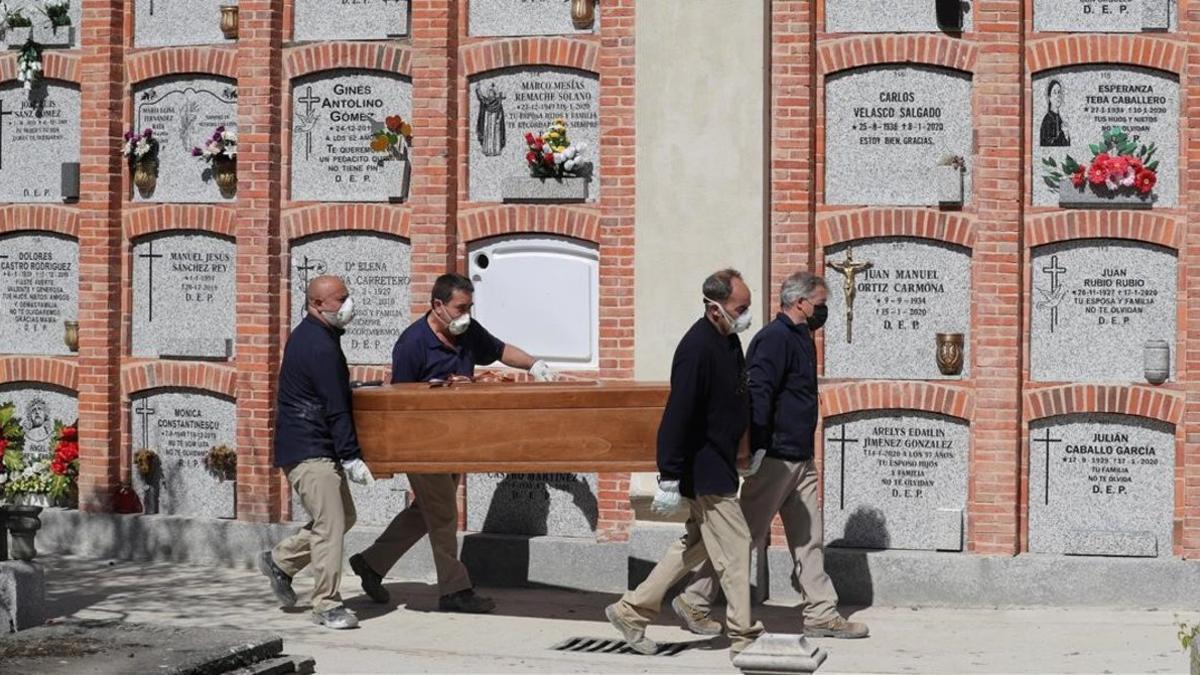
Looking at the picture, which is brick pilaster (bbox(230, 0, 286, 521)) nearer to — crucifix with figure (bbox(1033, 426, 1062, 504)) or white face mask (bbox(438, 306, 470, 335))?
white face mask (bbox(438, 306, 470, 335))

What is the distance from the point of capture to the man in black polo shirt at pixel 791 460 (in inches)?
434

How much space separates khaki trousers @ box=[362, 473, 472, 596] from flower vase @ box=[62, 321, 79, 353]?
3.23 metres

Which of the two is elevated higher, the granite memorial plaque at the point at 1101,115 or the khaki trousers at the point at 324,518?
the granite memorial plaque at the point at 1101,115

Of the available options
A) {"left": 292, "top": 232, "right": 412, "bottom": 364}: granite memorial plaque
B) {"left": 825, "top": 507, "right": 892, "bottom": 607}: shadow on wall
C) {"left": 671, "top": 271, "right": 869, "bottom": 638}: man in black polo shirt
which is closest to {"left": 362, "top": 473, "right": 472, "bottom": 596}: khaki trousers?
{"left": 671, "top": 271, "right": 869, "bottom": 638}: man in black polo shirt

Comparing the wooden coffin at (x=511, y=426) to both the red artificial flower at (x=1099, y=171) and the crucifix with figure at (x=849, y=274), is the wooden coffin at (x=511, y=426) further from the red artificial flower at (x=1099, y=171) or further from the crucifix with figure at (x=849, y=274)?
the red artificial flower at (x=1099, y=171)

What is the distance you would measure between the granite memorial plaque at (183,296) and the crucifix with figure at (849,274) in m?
4.05

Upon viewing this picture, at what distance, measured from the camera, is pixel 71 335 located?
46.3ft

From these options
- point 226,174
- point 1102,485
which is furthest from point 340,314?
point 1102,485

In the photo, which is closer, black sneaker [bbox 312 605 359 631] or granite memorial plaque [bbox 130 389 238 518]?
black sneaker [bbox 312 605 359 631]

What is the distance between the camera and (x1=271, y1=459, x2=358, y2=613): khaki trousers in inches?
440

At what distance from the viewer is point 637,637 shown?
1071 centimetres

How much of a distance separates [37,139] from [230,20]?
1.79 metres

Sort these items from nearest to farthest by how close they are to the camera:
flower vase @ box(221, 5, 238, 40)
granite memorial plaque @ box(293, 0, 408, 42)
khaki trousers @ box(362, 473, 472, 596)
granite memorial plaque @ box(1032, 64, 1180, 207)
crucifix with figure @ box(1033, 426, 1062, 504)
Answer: khaki trousers @ box(362, 473, 472, 596)
granite memorial plaque @ box(1032, 64, 1180, 207)
crucifix with figure @ box(1033, 426, 1062, 504)
granite memorial plaque @ box(293, 0, 408, 42)
flower vase @ box(221, 5, 238, 40)

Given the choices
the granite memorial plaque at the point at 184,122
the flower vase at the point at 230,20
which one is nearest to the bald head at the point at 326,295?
the granite memorial plaque at the point at 184,122
